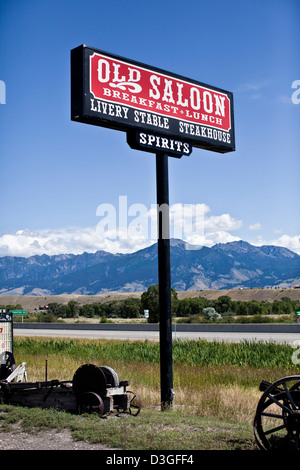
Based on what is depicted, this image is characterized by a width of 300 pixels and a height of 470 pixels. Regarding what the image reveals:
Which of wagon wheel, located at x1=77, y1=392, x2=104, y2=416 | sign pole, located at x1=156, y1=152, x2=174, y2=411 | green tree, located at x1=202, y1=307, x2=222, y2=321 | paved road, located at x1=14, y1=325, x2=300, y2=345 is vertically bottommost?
paved road, located at x1=14, y1=325, x2=300, y2=345

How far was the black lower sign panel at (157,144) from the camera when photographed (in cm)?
1044

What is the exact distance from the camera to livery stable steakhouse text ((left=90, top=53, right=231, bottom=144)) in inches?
394

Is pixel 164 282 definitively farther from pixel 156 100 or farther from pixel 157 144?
pixel 156 100

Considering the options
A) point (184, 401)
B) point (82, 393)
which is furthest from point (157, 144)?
point (184, 401)

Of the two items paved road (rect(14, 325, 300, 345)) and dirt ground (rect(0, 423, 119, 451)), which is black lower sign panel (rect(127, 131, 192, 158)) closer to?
dirt ground (rect(0, 423, 119, 451))

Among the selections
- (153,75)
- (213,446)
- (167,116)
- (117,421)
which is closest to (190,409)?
(117,421)

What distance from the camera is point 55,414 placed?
8641 millimetres

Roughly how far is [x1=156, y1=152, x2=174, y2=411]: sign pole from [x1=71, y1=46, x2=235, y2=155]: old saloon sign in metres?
0.64

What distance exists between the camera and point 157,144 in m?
10.8

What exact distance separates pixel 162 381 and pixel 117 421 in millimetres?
2014

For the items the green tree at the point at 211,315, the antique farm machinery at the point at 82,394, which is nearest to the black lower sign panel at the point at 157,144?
the antique farm machinery at the point at 82,394

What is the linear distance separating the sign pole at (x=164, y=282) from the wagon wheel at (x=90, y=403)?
5.31 feet

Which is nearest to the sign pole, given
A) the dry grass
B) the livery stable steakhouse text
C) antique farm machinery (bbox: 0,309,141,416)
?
the dry grass
